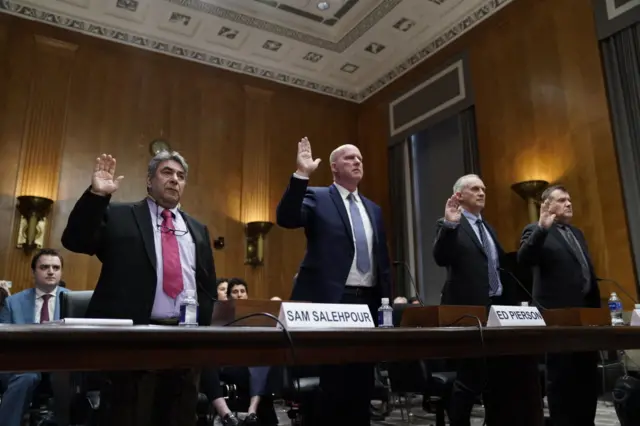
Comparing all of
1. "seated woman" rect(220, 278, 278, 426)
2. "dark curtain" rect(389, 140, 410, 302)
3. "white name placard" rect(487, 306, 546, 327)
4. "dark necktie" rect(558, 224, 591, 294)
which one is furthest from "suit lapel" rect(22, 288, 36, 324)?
"dark curtain" rect(389, 140, 410, 302)

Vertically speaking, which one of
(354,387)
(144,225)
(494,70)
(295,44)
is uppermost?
(295,44)

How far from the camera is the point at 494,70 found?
5.73 metres

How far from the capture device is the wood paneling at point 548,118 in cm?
452

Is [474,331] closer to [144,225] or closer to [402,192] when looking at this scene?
[144,225]

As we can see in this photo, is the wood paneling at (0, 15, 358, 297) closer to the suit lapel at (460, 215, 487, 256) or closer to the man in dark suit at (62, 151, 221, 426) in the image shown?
the man in dark suit at (62, 151, 221, 426)

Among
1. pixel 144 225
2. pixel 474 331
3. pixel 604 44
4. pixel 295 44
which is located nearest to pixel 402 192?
pixel 295 44

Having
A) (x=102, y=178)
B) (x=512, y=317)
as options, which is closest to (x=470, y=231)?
(x=512, y=317)

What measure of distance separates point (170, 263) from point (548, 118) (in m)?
4.37

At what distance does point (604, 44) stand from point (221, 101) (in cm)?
437

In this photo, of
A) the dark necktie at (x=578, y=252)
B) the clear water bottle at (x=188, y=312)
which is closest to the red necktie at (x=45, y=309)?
the clear water bottle at (x=188, y=312)

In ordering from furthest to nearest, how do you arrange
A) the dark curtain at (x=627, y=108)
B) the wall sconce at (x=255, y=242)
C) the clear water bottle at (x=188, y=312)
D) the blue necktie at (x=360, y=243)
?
the wall sconce at (x=255, y=242), the dark curtain at (x=627, y=108), the blue necktie at (x=360, y=243), the clear water bottle at (x=188, y=312)

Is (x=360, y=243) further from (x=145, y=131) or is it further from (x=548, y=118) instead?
(x=145, y=131)

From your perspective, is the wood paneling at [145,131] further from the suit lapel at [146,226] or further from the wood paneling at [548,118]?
the suit lapel at [146,226]

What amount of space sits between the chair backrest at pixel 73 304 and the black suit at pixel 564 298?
2.08 meters
